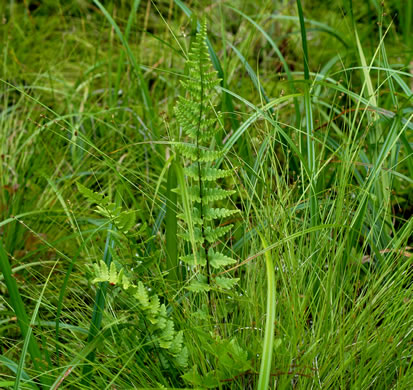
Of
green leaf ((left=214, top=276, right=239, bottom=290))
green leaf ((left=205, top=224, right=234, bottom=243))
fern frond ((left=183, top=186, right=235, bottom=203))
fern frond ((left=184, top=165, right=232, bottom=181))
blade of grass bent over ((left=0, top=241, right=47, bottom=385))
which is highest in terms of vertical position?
fern frond ((left=184, top=165, right=232, bottom=181))

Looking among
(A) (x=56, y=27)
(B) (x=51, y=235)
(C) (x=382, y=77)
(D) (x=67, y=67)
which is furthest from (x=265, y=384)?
(A) (x=56, y=27)

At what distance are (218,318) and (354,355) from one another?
0.33 meters

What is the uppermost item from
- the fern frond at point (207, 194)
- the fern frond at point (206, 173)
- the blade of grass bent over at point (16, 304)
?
the fern frond at point (206, 173)

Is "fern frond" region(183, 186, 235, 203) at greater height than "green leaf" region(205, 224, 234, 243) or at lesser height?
greater

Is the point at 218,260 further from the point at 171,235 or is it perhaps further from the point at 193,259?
the point at 171,235

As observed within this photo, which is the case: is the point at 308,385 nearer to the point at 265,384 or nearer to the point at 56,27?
the point at 265,384

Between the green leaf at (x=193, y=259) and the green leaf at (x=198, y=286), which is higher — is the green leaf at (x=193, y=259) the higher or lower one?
the higher one

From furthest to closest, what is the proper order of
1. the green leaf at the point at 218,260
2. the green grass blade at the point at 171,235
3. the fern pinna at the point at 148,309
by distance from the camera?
the green grass blade at the point at 171,235 < the green leaf at the point at 218,260 < the fern pinna at the point at 148,309

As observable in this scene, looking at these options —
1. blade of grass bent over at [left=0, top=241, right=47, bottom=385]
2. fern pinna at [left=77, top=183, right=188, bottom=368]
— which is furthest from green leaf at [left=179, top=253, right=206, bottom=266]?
blade of grass bent over at [left=0, top=241, right=47, bottom=385]

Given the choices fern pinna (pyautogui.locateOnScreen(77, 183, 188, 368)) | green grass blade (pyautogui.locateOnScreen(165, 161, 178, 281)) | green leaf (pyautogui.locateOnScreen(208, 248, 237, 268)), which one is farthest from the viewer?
green grass blade (pyautogui.locateOnScreen(165, 161, 178, 281))

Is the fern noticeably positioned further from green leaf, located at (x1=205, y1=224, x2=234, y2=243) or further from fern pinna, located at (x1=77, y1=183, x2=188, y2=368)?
green leaf, located at (x1=205, y1=224, x2=234, y2=243)

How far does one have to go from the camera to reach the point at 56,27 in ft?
12.3

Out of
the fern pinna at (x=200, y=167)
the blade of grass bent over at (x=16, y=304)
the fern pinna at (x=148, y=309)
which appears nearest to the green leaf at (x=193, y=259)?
the fern pinna at (x=200, y=167)

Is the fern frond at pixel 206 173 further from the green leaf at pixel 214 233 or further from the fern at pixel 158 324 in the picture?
the fern at pixel 158 324
